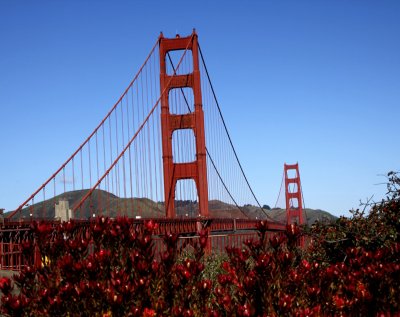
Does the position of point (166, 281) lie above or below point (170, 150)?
below

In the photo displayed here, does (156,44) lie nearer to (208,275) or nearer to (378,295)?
(208,275)

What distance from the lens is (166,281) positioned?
4176 millimetres

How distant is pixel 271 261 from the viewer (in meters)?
4.19

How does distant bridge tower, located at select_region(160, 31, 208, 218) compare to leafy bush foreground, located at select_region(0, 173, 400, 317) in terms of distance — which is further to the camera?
distant bridge tower, located at select_region(160, 31, 208, 218)

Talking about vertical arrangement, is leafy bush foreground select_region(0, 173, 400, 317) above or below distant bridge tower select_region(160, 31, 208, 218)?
below

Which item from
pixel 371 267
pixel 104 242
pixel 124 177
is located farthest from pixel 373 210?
pixel 124 177

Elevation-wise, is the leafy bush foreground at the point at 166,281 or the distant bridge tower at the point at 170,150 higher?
the distant bridge tower at the point at 170,150

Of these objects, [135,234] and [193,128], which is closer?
[135,234]

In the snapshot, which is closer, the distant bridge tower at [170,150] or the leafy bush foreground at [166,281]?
the leafy bush foreground at [166,281]

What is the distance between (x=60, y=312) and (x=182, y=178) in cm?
3444

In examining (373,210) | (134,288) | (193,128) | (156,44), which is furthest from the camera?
(156,44)

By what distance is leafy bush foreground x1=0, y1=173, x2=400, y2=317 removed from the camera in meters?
3.84

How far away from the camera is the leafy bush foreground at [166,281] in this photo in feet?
12.6

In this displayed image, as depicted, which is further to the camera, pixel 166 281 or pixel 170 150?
pixel 170 150
